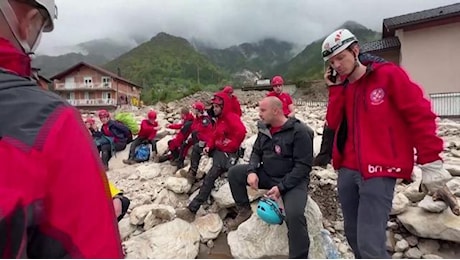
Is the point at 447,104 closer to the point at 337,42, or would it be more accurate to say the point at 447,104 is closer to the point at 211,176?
the point at 211,176

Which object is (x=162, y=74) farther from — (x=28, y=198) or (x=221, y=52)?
(x=221, y=52)

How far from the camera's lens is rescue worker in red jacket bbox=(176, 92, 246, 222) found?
5734 millimetres

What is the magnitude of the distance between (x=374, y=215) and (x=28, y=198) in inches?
92.9

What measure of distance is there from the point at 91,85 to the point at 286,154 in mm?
58243

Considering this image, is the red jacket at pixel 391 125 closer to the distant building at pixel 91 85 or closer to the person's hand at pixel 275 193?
the person's hand at pixel 275 193

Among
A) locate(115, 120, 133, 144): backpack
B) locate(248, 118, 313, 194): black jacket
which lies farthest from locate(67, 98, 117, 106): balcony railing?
locate(248, 118, 313, 194): black jacket

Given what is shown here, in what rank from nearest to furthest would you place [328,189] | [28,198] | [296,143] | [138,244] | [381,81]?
[28,198]
[381,81]
[296,143]
[138,244]
[328,189]

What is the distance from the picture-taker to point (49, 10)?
3.32 ft

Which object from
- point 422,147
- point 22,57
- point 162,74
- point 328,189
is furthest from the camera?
point 162,74

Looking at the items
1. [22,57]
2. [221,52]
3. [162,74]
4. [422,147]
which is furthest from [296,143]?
[221,52]

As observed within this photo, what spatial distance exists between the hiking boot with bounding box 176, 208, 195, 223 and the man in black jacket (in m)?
1.05

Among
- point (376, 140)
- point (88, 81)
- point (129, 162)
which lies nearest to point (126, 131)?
point (129, 162)

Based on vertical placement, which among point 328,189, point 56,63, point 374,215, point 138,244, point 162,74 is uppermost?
point 56,63

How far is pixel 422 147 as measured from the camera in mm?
2500
